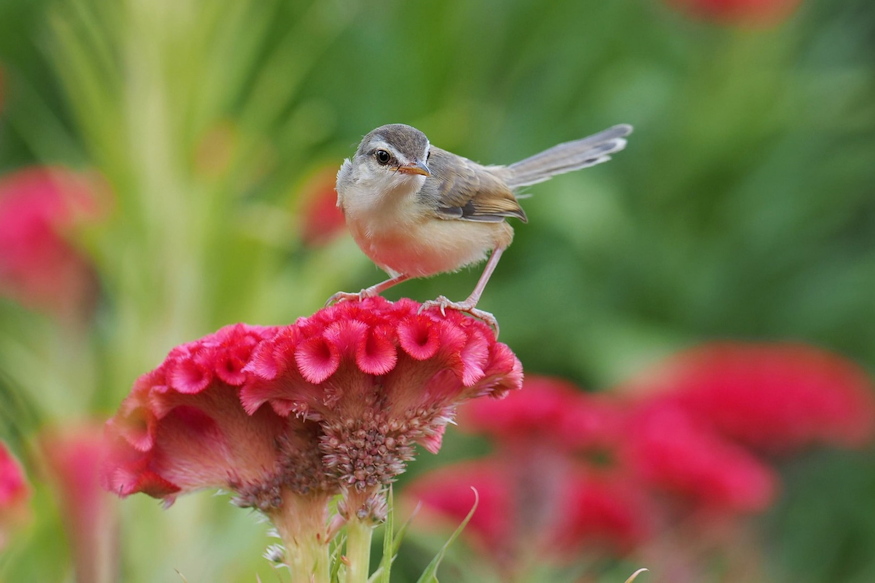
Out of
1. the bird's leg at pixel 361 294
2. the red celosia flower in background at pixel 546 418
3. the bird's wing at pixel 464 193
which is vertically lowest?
the red celosia flower in background at pixel 546 418

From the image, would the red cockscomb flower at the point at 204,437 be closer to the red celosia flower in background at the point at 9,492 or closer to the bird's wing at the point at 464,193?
the red celosia flower in background at the point at 9,492

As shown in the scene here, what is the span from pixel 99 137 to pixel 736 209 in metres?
3.95

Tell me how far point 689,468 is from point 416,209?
4.60ft

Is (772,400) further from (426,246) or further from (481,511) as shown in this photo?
Result: (426,246)

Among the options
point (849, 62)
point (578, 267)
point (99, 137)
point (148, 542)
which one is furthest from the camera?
point (849, 62)

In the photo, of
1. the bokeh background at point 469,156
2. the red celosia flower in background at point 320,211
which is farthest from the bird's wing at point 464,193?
the red celosia flower in background at point 320,211

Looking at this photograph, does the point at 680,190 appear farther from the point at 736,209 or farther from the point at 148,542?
the point at 148,542

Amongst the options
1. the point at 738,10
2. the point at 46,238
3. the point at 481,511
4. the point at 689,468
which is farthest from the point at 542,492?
the point at 738,10

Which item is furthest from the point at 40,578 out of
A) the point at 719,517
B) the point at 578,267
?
the point at 578,267

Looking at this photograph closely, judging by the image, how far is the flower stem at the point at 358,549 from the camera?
1.67 metres

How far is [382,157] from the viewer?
258 cm

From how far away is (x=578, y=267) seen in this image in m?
6.73

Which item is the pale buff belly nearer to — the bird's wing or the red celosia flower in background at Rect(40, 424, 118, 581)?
the bird's wing

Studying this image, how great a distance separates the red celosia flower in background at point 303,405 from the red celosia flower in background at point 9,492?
1.19 feet
